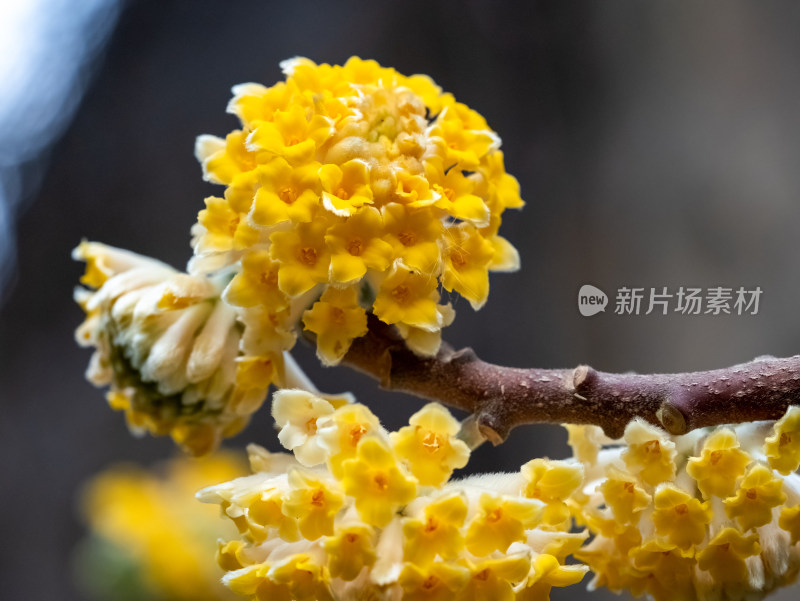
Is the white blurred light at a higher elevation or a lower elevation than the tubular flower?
higher

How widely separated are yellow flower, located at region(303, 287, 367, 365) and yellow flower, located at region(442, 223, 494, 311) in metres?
0.07

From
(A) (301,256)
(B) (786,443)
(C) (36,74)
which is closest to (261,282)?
(A) (301,256)

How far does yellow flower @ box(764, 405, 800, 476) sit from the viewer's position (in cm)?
44

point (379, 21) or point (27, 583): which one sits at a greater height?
point (379, 21)

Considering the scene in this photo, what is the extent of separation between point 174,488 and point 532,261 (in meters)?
1.00

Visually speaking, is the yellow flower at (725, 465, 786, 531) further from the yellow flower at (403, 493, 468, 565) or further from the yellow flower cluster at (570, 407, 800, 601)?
the yellow flower at (403, 493, 468, 565)

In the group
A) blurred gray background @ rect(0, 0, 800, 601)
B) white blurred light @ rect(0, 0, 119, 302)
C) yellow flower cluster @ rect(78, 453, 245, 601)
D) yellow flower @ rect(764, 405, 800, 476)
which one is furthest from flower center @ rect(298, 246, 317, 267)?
white blurred light @ rect(0, 0, 119, 302)

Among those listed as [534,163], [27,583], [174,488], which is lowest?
[27,583]

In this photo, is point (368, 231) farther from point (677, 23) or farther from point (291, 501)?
point (677, 23)

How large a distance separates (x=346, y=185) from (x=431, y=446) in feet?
0.60

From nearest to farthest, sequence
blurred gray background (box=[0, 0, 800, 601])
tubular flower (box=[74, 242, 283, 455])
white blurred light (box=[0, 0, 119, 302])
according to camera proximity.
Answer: tubular flower (box=[74, 242, 283, 455]) < blurred gray background (box=[0, 0, 800, 601]) < white blurred light (box=[0, 0, 119, 302])

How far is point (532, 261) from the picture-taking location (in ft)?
4.73

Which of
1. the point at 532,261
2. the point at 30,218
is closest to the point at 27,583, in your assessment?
the point at 30,218

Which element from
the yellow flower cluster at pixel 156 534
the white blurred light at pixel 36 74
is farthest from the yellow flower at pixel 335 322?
the white blurred light at pixel 36 74
